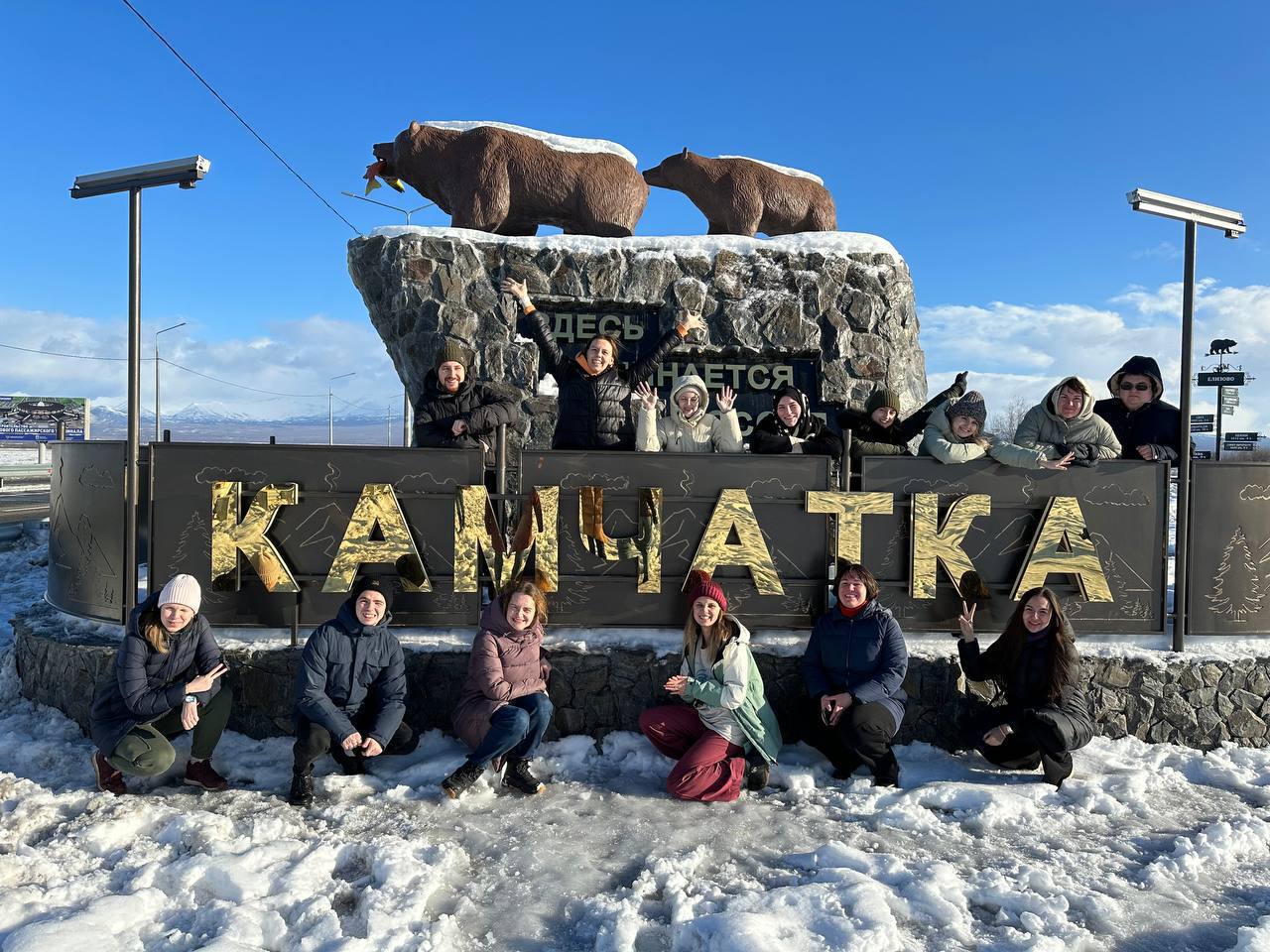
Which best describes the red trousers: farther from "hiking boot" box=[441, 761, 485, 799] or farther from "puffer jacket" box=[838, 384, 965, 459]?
"puffer jacket" box=[838, 384, 965, 459]

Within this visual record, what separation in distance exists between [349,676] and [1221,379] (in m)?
19.9

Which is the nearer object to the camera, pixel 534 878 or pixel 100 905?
pixel 100 905

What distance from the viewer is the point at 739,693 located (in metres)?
4.03

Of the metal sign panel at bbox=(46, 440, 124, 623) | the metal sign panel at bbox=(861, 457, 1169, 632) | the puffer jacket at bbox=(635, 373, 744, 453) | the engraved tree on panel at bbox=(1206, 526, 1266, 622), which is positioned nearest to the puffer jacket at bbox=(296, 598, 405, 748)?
the metal sign panel at bbox=(46, 440, 124, 623)

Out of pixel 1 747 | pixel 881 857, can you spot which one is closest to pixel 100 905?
pixel 1 747

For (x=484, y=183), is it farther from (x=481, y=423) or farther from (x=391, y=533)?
(x=391, y=533)

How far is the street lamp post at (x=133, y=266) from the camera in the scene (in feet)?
15.4

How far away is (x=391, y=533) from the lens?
471cm

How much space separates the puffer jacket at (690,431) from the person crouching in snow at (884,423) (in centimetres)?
86

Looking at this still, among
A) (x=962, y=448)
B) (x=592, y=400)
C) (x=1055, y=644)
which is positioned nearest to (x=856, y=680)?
(x=1055, y=644)

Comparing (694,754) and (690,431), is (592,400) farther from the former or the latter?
(694,754)

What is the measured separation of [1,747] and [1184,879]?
6074 mm

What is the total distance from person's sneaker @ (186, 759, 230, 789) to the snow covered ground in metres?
0.06

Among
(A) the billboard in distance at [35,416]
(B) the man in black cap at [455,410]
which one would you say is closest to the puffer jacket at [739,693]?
(B) the man in black cap at [455,410]
